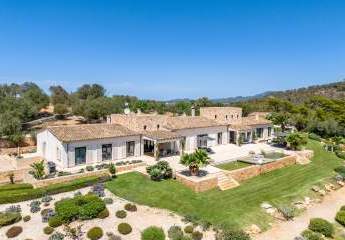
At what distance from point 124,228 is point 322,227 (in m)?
14.0

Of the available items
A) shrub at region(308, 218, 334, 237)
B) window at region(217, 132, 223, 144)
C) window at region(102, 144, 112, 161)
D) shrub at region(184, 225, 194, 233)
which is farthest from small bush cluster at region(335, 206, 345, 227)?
window at region(102, 144, 112, 161)

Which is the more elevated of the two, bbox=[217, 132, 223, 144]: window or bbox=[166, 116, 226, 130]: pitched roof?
bbox=[166, 116, 226, 130]: pitched roof

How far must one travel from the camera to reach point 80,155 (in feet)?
102

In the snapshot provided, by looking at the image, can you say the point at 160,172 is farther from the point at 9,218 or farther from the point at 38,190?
the point at 9,218

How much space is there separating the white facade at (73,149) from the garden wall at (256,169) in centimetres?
1167

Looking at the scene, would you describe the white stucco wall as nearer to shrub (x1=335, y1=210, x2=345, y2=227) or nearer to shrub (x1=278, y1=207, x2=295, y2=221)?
Result: shrub (x1=278, y1=207, x2=295, y2=221)

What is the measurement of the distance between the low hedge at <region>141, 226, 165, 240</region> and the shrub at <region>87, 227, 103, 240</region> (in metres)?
Answer: 2.90

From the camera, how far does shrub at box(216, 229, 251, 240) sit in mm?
19641

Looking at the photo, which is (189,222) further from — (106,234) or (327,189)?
(327,189)

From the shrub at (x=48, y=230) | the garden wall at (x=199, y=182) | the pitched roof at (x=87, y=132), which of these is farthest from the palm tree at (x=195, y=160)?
the shrub at (x=48, y=230)

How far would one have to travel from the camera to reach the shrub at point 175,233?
20.2m

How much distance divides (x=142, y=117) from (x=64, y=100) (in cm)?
5520

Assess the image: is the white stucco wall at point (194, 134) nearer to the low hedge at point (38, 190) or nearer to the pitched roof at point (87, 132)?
the pitched roof at point (87, 132)

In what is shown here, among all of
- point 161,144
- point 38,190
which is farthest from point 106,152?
point 38,190
